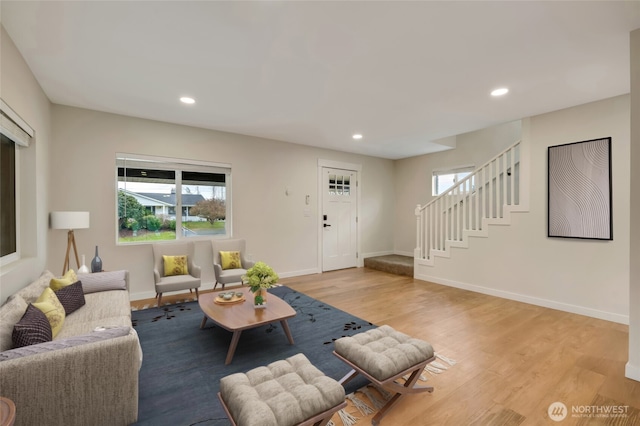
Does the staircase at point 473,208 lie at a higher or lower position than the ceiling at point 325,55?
lower

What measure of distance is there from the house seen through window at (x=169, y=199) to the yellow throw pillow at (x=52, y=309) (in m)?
2.00

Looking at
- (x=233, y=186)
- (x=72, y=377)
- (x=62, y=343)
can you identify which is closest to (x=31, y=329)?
(x=62, y=343)

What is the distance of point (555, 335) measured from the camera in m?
2.94

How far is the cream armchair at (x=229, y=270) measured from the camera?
161 inches

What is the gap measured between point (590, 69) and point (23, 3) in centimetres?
452

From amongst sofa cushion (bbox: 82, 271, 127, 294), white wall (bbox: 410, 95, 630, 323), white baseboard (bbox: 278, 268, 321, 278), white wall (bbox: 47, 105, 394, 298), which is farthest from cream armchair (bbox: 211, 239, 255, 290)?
white wall (bbox: 410, 95, 630, 323)

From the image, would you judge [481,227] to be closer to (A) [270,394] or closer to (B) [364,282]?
(B) [364,282]

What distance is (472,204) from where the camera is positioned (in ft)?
15.8

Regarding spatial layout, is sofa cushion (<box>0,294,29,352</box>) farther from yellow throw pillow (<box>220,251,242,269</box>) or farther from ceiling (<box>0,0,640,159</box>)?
yellow throw pillow (<box>220,251,242,269</box>)

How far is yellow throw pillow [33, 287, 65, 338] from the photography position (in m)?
2.00

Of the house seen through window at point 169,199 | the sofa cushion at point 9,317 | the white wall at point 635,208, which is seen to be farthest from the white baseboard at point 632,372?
the house seen through window at point 169,199

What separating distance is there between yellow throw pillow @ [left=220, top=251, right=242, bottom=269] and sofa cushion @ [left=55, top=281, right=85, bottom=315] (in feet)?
6.10

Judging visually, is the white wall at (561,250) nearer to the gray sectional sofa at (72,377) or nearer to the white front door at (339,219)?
the white front door at (339,219)

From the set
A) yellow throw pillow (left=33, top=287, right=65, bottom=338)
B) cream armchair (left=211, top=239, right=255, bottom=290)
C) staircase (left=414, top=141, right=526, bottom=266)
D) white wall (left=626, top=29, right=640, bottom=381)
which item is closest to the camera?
yellow throw pillow (left=33, top=287, right=65, bottom=338)
